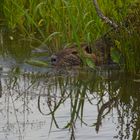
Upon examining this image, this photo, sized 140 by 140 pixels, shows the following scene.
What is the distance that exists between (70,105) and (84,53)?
4.74 feet

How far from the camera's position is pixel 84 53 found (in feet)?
23.7

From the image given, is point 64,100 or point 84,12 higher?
point 84,12

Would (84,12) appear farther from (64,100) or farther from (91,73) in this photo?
(64,100)

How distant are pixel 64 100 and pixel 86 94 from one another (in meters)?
0.26

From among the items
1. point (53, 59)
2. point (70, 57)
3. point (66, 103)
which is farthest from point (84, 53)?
point (66, 103)

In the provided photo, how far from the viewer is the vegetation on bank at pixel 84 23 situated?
6668 mm

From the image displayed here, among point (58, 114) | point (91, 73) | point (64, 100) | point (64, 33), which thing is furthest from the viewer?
point (64, 33)

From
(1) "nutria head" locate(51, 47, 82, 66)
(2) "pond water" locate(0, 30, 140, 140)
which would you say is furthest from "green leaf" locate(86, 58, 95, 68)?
(1) "nutria head" locate(51, 47, 82, 66)

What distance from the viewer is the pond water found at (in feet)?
16.6

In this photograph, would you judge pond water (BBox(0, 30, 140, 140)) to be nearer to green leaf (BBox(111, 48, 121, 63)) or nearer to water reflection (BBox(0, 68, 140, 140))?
water reflection (BBox(0, 68, 140, 140))

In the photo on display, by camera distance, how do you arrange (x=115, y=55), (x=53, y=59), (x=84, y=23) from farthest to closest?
(x=84, y=23), (x=53, y=59), (x=115, y=55)

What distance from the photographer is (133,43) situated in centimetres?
665

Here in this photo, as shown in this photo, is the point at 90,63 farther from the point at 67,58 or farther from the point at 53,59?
the point at 53,59

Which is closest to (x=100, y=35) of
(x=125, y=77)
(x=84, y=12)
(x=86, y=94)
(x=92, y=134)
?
(x=84, y=12)
